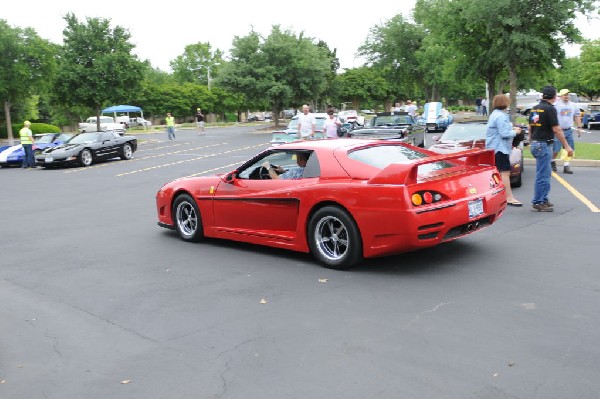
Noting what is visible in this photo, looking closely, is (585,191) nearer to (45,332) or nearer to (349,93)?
(45,332)

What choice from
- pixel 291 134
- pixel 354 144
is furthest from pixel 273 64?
pixel 354 144

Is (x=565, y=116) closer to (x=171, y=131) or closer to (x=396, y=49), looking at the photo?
(x=171, y=131)

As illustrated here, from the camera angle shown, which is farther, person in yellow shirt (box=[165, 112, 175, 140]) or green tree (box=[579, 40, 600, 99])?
green tree (box=[579, 40, 600, 99])

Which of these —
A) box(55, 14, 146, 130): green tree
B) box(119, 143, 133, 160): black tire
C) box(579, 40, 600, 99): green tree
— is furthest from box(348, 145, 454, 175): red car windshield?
box(579, 40, 600, 99): green tree

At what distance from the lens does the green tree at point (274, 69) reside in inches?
1897

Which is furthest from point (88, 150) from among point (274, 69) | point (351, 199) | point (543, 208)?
point (274, 69)

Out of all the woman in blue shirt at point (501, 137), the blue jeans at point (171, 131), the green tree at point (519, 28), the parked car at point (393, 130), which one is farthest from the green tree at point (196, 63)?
the woman in blue shirt at point (501, 137)

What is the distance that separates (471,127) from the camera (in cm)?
1305

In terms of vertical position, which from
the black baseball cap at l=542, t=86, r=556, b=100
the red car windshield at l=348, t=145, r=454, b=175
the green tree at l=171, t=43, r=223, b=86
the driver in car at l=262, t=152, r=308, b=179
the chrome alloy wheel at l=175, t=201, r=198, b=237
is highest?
the green tree at l=171, t=43, r=223, b=86

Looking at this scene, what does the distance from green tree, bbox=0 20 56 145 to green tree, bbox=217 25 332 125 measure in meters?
16.6

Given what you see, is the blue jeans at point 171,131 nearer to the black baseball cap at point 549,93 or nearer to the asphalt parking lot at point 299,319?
the asphalt parking lot at point 299,319

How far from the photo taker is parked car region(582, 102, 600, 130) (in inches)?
1210

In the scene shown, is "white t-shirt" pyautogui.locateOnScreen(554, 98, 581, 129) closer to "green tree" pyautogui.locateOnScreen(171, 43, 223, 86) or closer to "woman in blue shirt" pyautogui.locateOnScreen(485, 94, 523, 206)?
"woman in blue shirt" pyautogui.locateOnScreen(485, 94, 523, 206)

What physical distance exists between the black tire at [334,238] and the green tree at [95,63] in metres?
30.7
